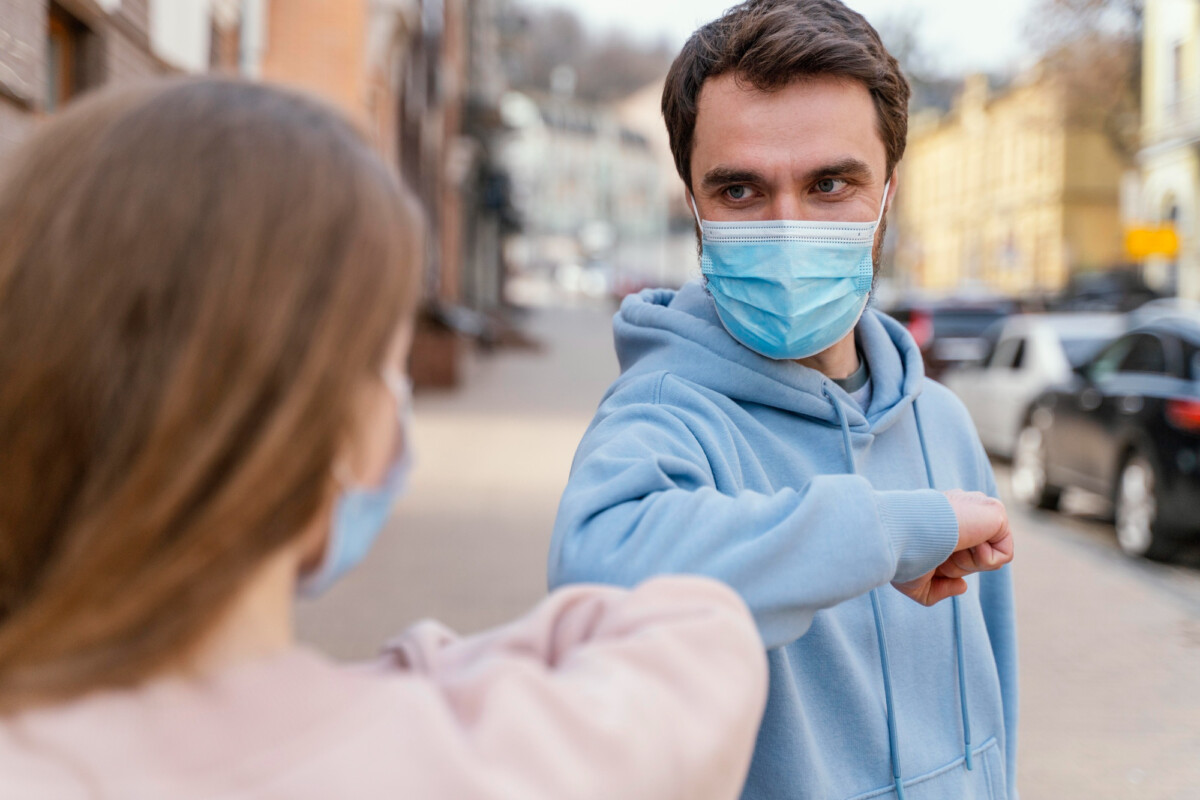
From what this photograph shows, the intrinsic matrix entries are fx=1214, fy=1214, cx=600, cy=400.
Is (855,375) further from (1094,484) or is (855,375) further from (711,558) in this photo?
(1094,484)

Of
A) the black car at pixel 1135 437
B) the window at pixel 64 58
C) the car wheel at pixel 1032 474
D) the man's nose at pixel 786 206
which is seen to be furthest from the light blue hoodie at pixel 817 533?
the car wheel at pixel 1032 474

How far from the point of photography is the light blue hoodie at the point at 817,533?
52.4 inches

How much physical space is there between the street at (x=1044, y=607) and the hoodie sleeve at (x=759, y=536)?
3640mm

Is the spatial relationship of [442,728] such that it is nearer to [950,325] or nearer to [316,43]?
[316,43]

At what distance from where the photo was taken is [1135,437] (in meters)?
8.60

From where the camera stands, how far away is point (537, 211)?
119m

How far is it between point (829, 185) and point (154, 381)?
1.33 metres

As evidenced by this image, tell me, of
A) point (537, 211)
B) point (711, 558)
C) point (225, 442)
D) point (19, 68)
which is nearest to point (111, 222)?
point (225, 442)

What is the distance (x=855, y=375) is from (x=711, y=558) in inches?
40.4

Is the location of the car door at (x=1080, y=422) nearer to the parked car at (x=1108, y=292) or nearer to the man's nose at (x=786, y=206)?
the man's nose at (x=786, y=206)

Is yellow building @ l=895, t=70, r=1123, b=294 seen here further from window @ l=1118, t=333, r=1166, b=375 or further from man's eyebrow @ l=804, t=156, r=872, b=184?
man's eyebrow @ l=804, t=156, r=872, b=184

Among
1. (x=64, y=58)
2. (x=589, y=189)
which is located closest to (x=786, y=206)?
(x=64, y=58)

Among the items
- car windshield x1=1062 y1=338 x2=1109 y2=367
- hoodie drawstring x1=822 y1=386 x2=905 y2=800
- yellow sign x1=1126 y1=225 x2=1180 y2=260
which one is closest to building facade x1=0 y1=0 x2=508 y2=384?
hoodie drawstring x1=822 y1=386 x2=905 y2=800

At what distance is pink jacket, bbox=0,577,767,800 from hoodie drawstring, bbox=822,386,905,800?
79 centimetres
